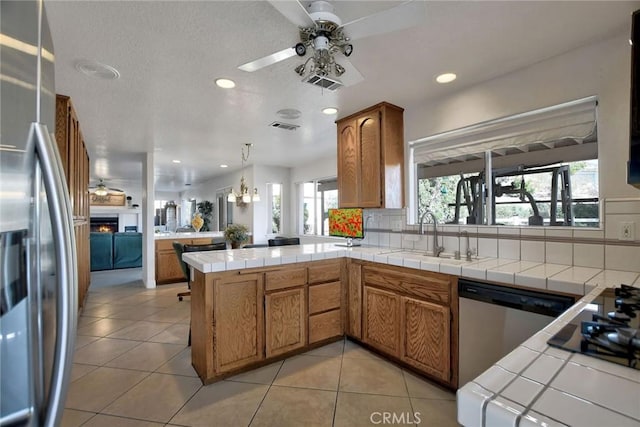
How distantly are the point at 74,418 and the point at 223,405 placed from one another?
2.88 feet

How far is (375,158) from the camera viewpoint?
296 cm

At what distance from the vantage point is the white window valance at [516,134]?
2.03 m

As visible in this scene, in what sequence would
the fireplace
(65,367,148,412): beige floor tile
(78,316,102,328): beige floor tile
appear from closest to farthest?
(65,367,148,412): beige floor tile
(78,316,102,328): beige floor tile
the fireplace

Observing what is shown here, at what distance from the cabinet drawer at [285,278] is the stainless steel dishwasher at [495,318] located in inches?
49.0

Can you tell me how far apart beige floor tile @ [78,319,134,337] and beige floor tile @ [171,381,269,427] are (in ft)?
5.90

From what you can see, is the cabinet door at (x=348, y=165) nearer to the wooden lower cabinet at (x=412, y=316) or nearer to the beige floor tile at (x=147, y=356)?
the wooden lower cabinet at (x=412, y=316)

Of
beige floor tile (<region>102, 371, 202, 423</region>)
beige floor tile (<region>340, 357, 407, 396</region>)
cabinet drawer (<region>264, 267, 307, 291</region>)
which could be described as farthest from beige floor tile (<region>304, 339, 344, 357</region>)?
beige floor tile (<region>102, 371, 202, 423</region>)

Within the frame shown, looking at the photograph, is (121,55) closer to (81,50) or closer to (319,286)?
(81,50)

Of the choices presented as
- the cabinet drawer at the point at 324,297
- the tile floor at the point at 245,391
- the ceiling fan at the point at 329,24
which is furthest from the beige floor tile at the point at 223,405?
the ceiling fan at the point at 329,24

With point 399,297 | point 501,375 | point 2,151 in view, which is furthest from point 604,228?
point 2,151

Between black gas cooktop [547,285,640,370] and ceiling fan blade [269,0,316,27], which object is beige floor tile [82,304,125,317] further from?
black gas cooktop [547,285,640,370]

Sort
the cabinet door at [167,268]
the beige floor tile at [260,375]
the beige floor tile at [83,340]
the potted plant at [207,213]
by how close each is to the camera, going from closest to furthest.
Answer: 1. the beige floor tile at [260,375]
2. the beige floor tile at [83,340]
3. the cabinet door at [167,268]
4. the potted plant at [207,213]

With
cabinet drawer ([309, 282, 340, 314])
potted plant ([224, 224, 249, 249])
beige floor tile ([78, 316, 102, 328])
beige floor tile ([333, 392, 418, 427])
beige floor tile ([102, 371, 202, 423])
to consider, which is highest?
potted plant ([224, 224, 249, 249])

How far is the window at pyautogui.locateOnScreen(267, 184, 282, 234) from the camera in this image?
6.55 meters
